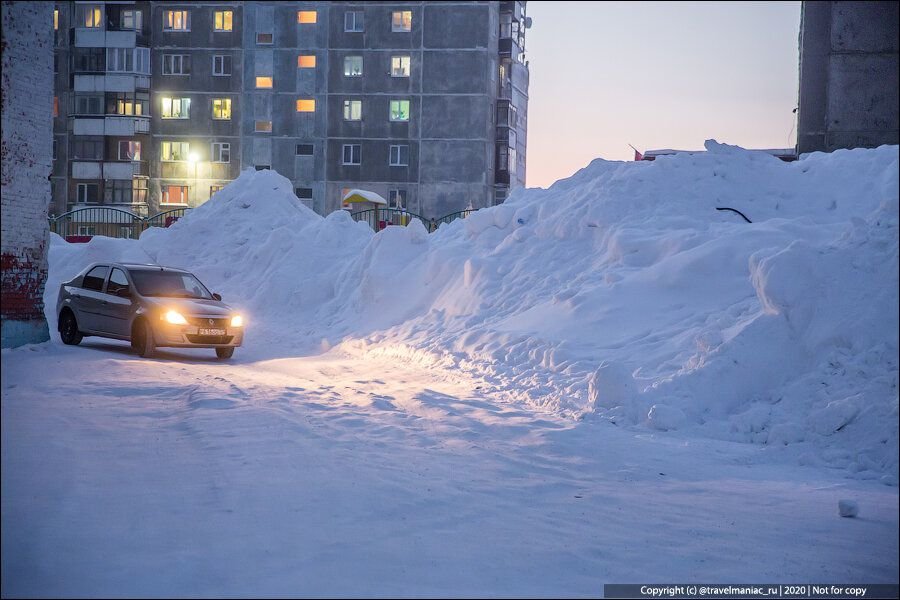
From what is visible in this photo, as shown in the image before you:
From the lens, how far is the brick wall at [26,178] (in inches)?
470

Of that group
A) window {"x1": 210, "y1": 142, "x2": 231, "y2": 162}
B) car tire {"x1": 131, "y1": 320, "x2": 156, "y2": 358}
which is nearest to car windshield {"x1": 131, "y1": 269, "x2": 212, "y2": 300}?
car tire {"x1": 131, "y1": 320, "x2": 156, "y2": 358}

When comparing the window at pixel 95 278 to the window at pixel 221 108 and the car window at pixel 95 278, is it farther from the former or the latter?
the window at pixel 221 108

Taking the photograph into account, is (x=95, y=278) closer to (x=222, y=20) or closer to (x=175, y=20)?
(x=222, y=20)

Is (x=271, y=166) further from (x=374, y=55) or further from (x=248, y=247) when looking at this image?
(x=248, y=247)

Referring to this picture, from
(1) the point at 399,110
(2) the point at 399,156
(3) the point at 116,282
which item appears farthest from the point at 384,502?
(1) the point at 399,110

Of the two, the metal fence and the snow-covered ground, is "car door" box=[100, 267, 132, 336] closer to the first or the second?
the snow-covered ground

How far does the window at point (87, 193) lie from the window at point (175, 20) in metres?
→ 10.4

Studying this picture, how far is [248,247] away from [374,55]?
31.3m

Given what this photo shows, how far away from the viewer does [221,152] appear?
5472 centimetres

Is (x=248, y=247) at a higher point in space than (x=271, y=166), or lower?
lower

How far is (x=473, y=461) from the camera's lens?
805cm

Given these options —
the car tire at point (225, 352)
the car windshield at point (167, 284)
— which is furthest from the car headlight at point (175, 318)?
the car tire at point (225, 352)

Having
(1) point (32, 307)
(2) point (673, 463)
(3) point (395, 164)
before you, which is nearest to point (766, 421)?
(2) point (673, 463)

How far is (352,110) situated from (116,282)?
132 feet
